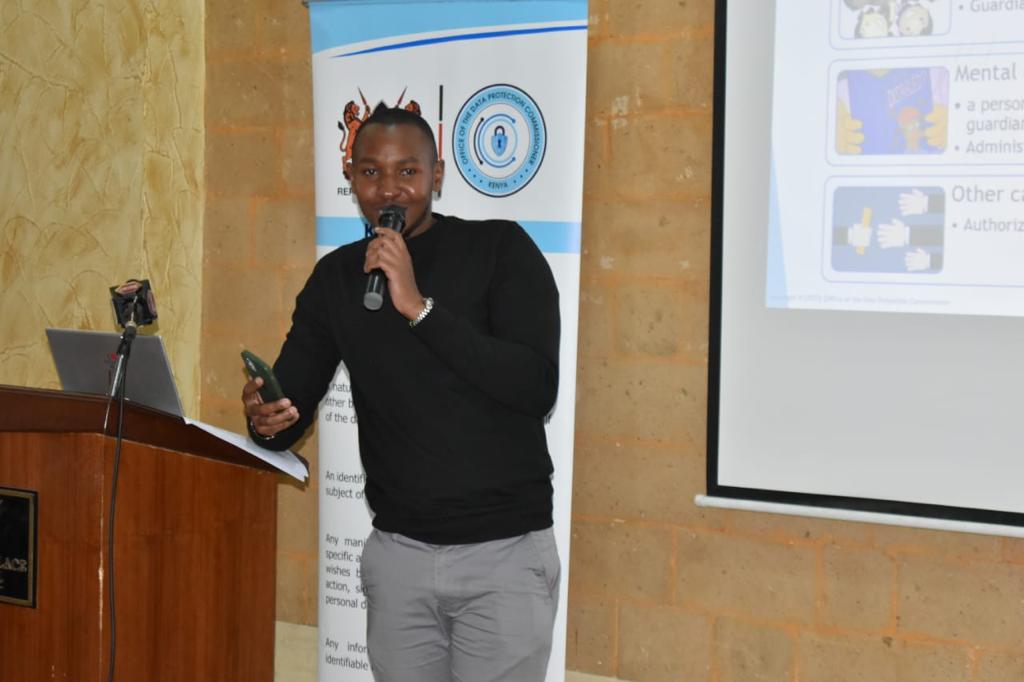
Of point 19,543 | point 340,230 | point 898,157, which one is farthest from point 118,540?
point 898,157

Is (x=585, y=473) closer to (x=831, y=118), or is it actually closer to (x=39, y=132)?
(x=831, y=118)

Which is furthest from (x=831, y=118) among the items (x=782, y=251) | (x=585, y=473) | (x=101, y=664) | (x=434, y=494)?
(x=101, y=664)

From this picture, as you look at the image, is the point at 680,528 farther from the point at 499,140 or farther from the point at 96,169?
the point at 96,169

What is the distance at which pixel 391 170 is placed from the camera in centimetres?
187

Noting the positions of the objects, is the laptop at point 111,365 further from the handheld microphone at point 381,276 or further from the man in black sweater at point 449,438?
the handheld microphone at point 381,276

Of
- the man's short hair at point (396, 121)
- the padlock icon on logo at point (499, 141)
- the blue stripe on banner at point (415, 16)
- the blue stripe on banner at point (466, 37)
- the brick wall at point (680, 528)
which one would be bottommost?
the brick wall at point (680, 528)

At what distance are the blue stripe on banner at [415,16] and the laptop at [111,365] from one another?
1223mm

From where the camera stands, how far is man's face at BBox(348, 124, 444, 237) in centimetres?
187

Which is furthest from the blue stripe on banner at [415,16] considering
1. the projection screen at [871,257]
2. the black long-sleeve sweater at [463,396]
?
the black long-sleeve sweater at [463,396]

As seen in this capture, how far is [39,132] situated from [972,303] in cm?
282

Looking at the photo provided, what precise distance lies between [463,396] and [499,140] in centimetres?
112

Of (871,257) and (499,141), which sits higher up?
(499,141)

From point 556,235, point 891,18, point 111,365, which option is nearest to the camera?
point 111,365

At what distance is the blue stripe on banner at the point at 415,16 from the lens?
267 centimetres
